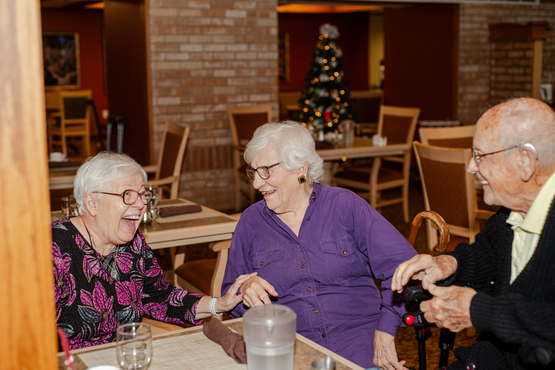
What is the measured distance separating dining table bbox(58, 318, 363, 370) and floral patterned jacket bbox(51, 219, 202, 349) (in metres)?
0.27

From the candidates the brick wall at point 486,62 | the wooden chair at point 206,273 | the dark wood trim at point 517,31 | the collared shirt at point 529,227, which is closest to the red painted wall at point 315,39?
the brick wall at point 486,62

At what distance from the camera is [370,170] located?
5941 millimetres

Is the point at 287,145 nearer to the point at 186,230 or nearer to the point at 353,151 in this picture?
the point at 186,230

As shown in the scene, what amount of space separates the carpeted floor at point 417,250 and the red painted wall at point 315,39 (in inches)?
270

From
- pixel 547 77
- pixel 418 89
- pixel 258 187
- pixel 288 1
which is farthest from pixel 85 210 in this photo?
pixel 547 77

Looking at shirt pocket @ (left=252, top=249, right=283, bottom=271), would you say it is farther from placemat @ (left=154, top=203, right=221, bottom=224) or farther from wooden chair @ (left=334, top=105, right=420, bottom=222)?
wooden chair @ (left=334, top=105, right=420, bottom=222)

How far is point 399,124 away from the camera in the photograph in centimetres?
599

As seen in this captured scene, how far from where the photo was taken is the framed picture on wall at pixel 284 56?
45.3 ft

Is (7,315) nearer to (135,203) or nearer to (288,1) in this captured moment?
(135,203)

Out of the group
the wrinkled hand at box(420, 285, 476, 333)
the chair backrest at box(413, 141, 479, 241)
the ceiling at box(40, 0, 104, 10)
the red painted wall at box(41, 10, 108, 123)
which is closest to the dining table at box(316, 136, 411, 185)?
the chair backrest at box(413, 141, 479, 241)

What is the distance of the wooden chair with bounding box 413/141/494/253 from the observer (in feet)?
10.4

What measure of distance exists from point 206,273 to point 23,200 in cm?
230

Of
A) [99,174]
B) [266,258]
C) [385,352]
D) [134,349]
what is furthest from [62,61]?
[134,349]

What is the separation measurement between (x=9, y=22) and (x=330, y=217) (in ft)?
4.63
